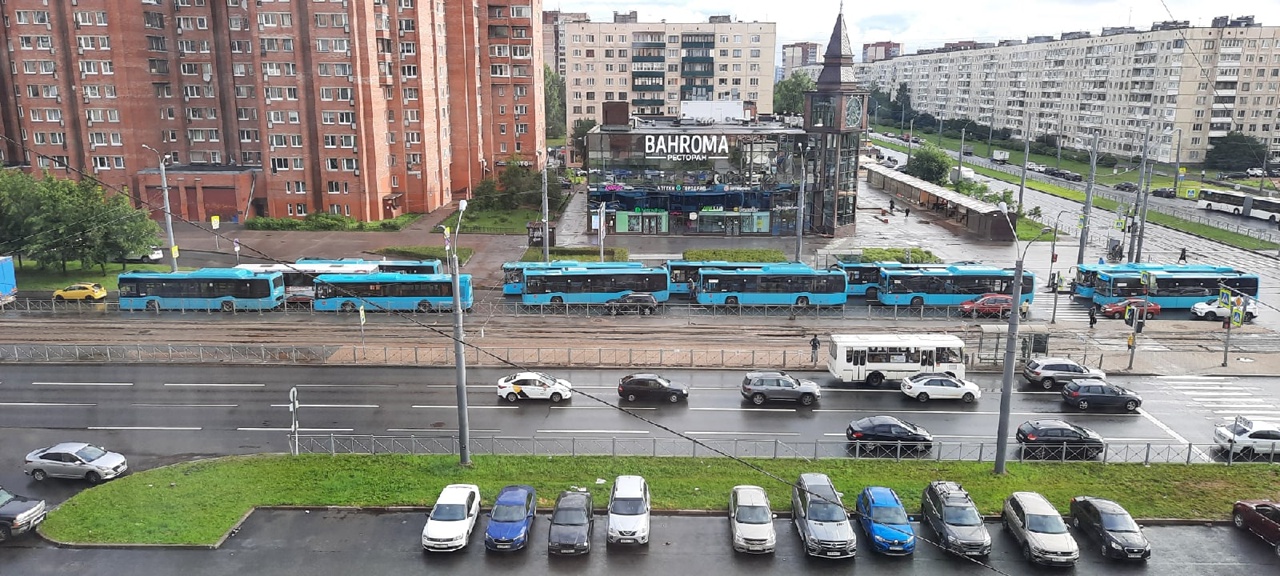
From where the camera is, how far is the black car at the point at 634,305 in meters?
44.8

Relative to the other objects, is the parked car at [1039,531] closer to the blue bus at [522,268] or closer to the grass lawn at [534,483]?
the grass lawn at [534,483]

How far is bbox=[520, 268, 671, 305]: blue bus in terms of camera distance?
45.3 m

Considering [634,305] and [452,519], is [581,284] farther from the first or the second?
[452,519]

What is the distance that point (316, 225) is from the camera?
67.6 m

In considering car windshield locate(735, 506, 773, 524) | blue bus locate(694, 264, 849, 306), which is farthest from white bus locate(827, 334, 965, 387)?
car windshield locate(735, 506, 773, 524)

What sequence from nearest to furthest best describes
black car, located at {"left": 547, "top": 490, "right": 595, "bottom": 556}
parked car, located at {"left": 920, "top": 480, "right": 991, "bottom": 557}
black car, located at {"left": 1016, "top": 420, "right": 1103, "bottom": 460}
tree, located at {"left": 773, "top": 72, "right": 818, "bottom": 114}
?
parked car, located at {"left": 920, "top": 480, "right": 991, "bottom": 557}, black car, located at {"left": 547, "top": 490, "right": 595, "bottom": 556}, black car, located at {"left": 1016, "top": 420, "right": 1103, "bottom": 460}, tree, located at {"left": 773, "top": 72, "right": 818, "bottom": 114}

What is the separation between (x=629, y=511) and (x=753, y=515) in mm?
3086

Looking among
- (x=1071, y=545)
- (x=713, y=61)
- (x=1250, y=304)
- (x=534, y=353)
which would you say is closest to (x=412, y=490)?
(x=534, y=353)

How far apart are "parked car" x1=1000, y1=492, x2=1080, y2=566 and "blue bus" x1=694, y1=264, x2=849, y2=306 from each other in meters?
24.8

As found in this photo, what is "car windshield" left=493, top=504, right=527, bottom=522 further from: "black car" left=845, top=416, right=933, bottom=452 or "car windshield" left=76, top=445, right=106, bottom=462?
"car windshield" left=76, top=445, right=106, bottom=462

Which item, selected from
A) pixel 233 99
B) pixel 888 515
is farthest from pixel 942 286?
pixel 233 99

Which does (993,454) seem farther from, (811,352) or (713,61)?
(713,61)

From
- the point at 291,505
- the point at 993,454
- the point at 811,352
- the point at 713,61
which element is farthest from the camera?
the point at 713,61

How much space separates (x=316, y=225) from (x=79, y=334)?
2823 cm
